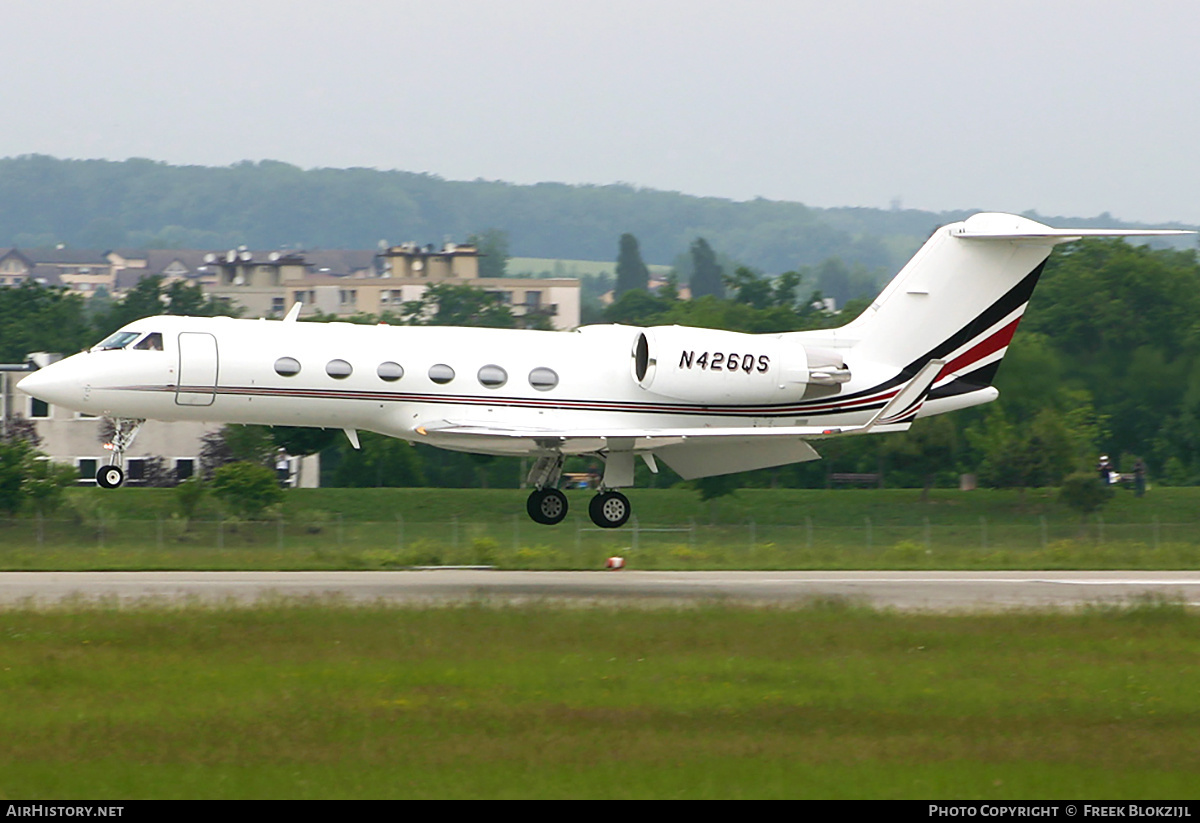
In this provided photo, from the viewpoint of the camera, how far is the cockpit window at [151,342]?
26.0 meters

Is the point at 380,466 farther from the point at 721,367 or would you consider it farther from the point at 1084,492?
the point at 721,367

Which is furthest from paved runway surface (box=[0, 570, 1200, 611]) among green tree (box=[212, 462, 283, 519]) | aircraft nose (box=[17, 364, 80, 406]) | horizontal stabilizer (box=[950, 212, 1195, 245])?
green tree (box=[212, 462, 283, 519])

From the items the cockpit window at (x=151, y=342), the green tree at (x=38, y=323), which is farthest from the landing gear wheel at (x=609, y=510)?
the green tree at (x=38, y=323)

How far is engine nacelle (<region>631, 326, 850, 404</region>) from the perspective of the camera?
27.7 m

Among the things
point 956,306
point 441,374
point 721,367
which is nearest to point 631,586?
point 721,367

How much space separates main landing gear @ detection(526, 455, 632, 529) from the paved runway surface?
1122 millimetres

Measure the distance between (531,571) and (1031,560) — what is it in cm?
1151

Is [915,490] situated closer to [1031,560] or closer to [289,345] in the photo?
[1031,560]

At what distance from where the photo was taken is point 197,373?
2586 cm

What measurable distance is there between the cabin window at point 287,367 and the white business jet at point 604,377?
0.08 feet

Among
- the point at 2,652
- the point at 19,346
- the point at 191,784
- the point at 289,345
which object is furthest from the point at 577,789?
the point at 19,346

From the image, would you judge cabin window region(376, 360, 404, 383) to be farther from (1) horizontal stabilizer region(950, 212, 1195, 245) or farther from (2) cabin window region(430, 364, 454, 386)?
(1) horizontal stabilizer region(950, 212, 1195, 245)

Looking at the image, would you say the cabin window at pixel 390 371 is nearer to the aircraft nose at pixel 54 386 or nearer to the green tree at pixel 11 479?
the aircraft nose at pixel 54 386

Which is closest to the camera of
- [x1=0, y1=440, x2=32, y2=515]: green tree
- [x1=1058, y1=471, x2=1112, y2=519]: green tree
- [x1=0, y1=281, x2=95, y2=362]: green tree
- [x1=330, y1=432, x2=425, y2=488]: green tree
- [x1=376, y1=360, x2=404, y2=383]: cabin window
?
[x1=376, y1=360, x2=404, y2=383]: cabin window
